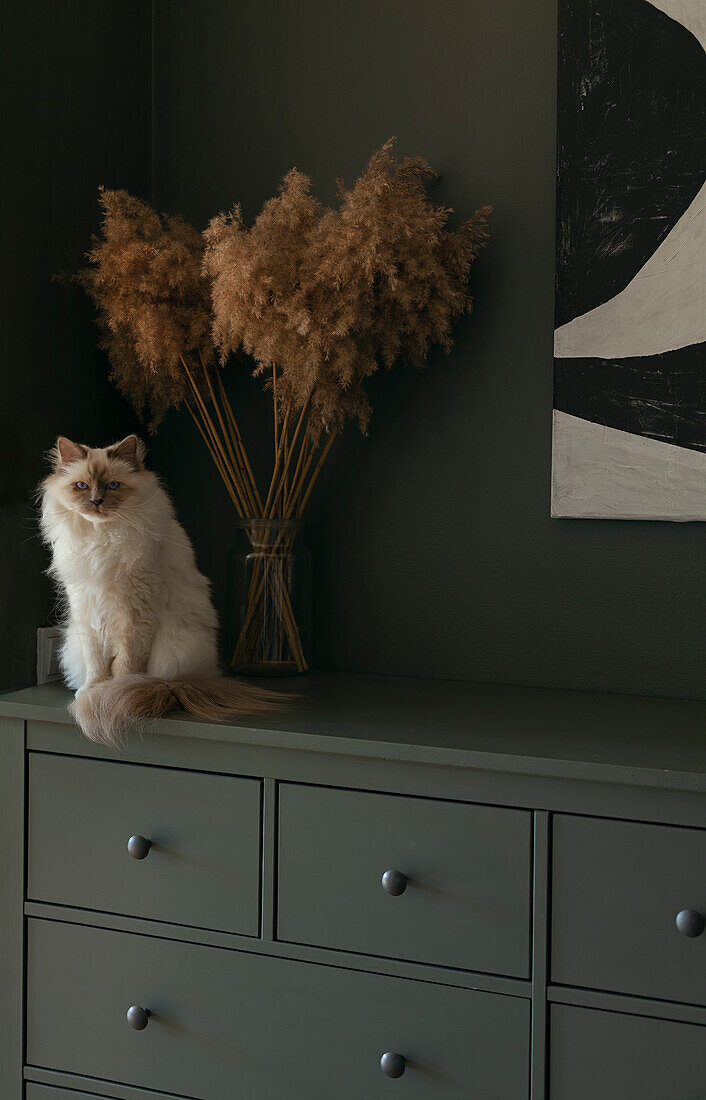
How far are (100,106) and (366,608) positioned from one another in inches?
A: 42.9

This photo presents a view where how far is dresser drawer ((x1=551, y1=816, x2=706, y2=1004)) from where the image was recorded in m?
1.18

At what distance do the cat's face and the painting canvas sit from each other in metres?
0.75

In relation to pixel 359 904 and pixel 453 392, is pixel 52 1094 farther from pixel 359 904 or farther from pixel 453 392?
pixel 453 392

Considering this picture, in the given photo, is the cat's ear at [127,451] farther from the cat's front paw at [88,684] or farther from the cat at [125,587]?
the cat's front paw at [88,684]

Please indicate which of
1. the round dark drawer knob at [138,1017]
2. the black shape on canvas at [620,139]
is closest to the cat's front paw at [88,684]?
the round dark drawer knob at [138,1017]

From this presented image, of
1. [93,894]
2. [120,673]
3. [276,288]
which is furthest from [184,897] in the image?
[276,288]

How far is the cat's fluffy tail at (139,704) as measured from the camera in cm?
140

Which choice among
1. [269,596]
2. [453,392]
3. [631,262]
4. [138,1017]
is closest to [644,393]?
[631,262]

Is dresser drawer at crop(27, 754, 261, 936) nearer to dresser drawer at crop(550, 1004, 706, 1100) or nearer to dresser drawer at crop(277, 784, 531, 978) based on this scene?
dresser drawer at crop(277, 784, 531, 978)

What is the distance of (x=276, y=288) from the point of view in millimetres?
1529

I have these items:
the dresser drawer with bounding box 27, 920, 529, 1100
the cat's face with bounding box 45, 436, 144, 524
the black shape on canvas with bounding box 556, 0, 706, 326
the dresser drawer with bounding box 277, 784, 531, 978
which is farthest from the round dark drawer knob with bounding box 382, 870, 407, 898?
the black shape on canvas with bounding box 556, 0, 706, 326

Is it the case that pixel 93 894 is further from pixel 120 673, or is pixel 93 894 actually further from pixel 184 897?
pixel 120 673

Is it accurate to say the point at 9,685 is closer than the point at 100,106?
Yes

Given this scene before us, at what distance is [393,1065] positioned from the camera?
1294 mm
